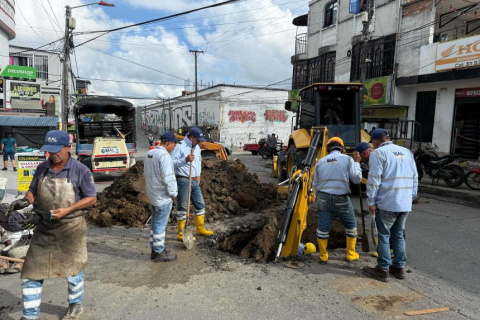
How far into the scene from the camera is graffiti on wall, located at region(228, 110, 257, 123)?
34.3 metres

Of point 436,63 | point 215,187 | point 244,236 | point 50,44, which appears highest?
point 50,44

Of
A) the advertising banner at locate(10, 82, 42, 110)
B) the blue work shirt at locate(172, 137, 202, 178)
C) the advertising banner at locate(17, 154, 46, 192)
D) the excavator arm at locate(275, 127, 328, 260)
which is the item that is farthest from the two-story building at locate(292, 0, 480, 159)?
the advertising banner at locate(10, 82, 42, 110)

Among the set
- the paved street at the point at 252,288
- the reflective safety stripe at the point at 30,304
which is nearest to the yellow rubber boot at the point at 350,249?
the paved street at the point at 252,288

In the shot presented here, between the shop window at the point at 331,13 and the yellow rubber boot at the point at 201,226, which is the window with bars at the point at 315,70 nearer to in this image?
the shop window at the point at 331,13

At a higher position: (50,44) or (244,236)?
(50,44)

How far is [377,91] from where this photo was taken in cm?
1777

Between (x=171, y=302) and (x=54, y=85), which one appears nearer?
(x=171, y=302)

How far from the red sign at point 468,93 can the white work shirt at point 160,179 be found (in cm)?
1424

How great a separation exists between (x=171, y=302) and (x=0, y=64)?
2979 cm

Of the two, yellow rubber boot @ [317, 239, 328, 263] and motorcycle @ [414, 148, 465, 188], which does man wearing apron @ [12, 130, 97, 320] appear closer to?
yellow rubber boot @ [317, 239, 328, 263]

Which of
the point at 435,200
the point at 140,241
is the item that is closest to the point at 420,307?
the point at 140,241

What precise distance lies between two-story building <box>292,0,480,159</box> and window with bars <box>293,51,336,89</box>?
0.97m

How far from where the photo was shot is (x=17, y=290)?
376cm

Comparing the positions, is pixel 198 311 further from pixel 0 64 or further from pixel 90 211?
pixel 0 64
